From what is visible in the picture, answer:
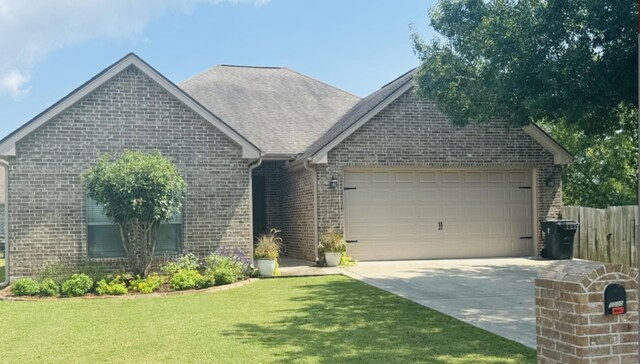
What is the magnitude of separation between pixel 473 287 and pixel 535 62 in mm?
4601

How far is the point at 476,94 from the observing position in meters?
14.2

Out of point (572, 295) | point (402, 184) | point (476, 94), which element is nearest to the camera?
point (572, 295)

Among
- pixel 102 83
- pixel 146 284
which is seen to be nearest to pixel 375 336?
pixel 146 284

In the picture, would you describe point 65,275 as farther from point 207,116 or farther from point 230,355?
point 230,355

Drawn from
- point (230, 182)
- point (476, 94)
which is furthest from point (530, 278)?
point (230, 182)

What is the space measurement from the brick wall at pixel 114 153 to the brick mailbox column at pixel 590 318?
11.0 m

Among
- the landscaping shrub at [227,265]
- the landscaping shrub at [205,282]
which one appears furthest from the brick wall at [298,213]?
the landscaping shrub at [205,282]

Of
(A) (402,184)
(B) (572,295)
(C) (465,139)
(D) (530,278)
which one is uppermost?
(C) (465,139)

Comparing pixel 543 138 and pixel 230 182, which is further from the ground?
pixel 543 138

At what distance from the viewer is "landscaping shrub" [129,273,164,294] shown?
1260cm

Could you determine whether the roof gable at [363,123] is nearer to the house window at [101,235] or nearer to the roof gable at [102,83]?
the roof gable at [102,83]

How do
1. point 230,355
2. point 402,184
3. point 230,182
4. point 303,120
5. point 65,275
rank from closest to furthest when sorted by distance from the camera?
point 230,355 → point 65,275 → point 230,182 → point 402,184 → point 303,120

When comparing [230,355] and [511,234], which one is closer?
[230,355]

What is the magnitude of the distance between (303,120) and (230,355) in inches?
544
